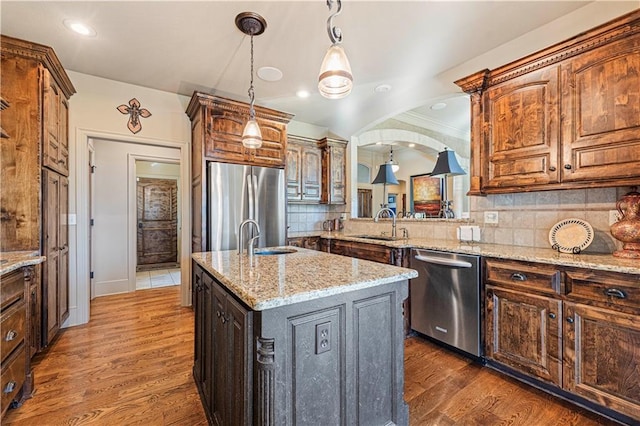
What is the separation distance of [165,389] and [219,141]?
238 centimetres

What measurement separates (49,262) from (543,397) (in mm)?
3840

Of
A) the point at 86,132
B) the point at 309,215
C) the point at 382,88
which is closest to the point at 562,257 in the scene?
the point at 382,88

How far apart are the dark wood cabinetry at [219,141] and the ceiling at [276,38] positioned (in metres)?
0.25

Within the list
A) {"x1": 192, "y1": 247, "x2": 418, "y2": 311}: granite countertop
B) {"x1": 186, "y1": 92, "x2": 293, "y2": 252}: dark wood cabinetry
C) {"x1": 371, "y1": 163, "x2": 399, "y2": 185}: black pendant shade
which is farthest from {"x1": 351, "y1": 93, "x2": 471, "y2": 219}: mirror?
{"x1": 192, "y1": 247, "x2": 418, "y2": 311}: granite countertop

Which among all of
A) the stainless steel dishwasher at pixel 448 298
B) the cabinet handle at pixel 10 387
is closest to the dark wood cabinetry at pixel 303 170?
the stainless steel dishwasher at pixel 448 298

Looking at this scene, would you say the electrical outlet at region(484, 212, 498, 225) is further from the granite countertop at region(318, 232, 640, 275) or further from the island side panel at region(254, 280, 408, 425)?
the island side panel at region(254, 280, 408, 425)

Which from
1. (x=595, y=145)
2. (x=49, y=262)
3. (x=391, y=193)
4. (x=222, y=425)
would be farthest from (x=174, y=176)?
(x=595, y=145)

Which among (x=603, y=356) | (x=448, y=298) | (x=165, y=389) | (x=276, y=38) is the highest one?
(x=276, y=38)

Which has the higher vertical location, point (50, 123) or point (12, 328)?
point (50, 123)

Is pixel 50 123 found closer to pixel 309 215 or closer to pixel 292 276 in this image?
pixel 292 276

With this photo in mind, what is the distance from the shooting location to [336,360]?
1.23m

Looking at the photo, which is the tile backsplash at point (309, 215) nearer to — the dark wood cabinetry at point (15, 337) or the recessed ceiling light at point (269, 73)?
the recessed ceiling light at point (269, 73)

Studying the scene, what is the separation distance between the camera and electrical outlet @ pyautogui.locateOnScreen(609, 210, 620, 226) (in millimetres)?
1987

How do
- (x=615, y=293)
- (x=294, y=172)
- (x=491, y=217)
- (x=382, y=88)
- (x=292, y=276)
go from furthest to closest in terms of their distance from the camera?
(x=294, y=172), (x=382, y=88), (x=491, y=217), (x=615, y=293), (x=292, y=276)
